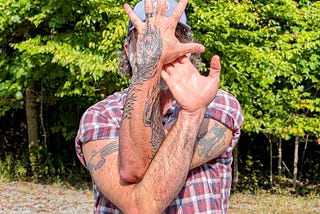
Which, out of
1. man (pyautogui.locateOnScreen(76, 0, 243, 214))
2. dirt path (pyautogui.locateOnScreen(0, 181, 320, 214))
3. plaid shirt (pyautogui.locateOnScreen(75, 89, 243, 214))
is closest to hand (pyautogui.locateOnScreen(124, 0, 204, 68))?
man (pyautogui.locateOnScreen(76, 0, 243, 214))

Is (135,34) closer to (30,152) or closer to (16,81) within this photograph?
(16,81)

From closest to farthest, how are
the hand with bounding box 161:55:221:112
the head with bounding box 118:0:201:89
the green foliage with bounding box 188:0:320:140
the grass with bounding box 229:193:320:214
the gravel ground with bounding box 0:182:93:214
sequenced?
the hand with bounding box 161:55:221:112
the head with bounding box 118:0:201:89
the gravel ground with bounding box 0:182:93:214
the green foliage with bounding box 188:0:320:140
the grass with bounding box 229:193:320:214

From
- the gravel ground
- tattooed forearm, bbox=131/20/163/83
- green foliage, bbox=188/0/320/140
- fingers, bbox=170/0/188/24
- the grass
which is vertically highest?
fingers, bbox=170/0/188/24

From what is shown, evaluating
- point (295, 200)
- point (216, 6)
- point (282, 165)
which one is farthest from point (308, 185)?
point (216, 6)

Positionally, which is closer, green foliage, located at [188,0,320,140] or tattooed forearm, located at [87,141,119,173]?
tattooed forearm, located at [87,141,119,173]

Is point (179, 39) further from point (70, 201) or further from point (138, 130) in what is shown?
point (70, 201)

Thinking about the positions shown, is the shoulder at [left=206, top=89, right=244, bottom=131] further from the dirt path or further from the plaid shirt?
the dirt path

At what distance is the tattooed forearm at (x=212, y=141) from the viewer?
1783 mm

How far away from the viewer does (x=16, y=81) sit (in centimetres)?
1208

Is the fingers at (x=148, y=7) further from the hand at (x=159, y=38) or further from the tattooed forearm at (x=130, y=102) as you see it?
the tattooed forearm at (x=130, y=102)

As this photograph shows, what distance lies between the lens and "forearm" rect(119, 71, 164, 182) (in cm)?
159

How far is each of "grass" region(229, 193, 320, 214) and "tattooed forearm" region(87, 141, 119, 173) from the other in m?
8.39

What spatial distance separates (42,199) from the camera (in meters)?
10.8

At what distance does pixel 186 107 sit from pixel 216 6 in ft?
29.0
